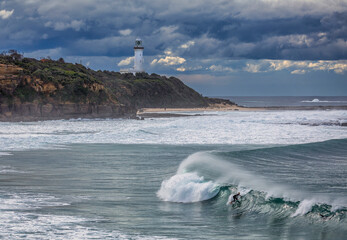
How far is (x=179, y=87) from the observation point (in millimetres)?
108875

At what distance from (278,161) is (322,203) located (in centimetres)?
735

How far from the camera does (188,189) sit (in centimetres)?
1123

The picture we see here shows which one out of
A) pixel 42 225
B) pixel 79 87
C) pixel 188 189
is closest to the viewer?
pixel 42 225

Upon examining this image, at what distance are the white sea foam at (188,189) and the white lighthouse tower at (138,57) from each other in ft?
313

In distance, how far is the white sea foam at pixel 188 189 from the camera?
35.9 feet

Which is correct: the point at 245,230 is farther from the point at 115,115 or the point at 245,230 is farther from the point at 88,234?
the point at 115,115

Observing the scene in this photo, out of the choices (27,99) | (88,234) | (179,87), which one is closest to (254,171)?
(88,234)

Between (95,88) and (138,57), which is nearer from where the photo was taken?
(95,88)

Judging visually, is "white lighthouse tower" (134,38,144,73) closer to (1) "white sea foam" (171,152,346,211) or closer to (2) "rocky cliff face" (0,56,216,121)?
(2) "rocky cliff face" (0,56,216,121)

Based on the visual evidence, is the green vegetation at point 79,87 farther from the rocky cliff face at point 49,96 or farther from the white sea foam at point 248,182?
the white sea foam at point 248,182

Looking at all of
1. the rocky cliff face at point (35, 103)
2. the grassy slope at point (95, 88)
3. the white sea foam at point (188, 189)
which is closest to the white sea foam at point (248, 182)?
the white sea foam at point (188, 189)

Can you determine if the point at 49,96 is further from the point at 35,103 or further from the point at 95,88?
the point at 95,88

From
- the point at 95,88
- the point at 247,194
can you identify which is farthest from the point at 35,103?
the point at 247,194

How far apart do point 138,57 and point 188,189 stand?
9918cm
